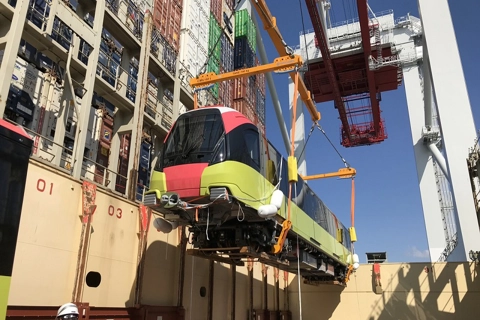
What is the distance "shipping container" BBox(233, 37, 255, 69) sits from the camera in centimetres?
2515

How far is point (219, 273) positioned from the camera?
12445 millimetres


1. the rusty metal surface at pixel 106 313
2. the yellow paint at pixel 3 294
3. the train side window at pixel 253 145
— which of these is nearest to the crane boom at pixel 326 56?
the train side window at pixel 253 145

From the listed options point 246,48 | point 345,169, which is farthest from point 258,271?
point 246,48

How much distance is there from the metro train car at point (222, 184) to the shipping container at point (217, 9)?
17.4m

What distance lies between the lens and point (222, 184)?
21.4ft

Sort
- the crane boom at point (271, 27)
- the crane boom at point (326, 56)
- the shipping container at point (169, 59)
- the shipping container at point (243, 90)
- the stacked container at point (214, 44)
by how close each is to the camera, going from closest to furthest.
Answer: the crane boom at point (271, 27) → the shipping container at point (169, 59) → the crane boom at point (326, 56) → the stacked container at point (214, 44) → the shipping container at point (243, 90)

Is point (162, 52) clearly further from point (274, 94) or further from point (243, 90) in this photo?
point (243, 90)

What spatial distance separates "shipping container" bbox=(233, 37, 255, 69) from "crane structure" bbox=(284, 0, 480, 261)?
3.91 metres

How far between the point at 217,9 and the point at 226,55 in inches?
139

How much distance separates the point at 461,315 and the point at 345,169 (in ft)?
23.6

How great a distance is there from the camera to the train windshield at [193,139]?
699cm

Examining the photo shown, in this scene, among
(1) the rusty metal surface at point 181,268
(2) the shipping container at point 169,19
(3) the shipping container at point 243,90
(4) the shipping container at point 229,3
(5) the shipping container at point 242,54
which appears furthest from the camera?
(4) the shipping container at point 229,3

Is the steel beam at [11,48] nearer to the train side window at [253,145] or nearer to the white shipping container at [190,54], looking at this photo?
the train side window at [253,145]

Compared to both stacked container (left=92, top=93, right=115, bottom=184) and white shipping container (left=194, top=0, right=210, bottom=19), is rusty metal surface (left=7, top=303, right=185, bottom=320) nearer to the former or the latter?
stacked container (left=92, top=93, right=115, bottom=184)
